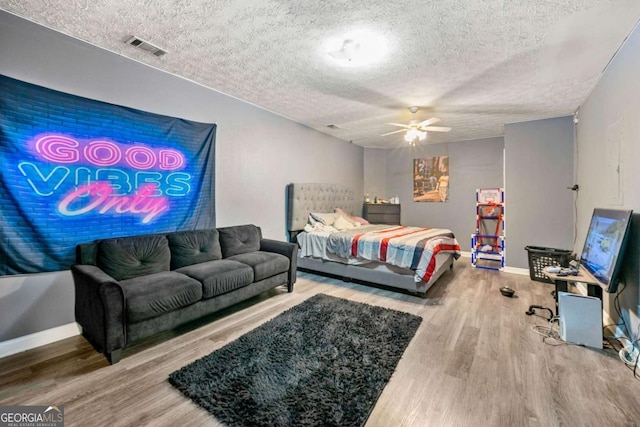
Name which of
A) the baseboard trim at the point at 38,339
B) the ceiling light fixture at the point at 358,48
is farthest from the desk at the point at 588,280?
the baseboard trim at the point at 38,339

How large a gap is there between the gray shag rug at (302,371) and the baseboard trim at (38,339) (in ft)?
4.54

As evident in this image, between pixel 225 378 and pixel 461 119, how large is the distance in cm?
492

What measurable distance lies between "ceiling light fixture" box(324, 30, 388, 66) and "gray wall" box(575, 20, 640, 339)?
78.1 inches

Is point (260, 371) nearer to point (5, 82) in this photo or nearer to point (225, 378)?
point (225, 378)

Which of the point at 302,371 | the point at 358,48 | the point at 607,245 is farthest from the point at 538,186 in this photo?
the point at 302,371

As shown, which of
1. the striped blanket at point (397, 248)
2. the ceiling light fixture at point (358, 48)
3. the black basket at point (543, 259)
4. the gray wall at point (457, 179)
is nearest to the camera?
the ceiling light fixture at point (358, 48)

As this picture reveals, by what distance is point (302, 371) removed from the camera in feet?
6.35

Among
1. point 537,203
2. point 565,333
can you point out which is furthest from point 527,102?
point 565,333

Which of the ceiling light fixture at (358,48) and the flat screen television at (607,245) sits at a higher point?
the ceiling light fixture at (358,48)

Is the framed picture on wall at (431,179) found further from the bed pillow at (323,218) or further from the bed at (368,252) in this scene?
the bed pillow at (323,218)

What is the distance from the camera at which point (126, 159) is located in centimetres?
276

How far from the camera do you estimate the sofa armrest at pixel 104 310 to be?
77.8 inches

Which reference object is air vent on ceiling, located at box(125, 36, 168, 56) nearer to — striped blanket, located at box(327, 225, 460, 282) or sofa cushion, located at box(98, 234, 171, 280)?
sofa cushion, located at box(98, 234, 171, 280)

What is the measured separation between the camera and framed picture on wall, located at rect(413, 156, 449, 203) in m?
6.38
